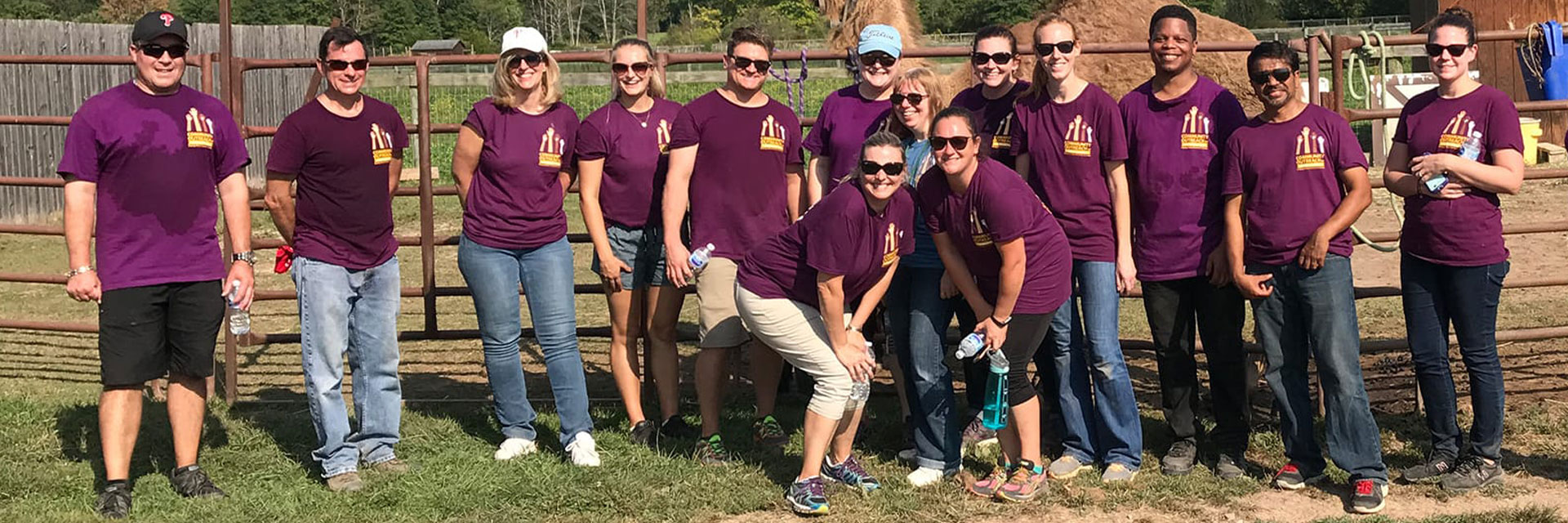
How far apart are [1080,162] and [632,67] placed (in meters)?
1.80

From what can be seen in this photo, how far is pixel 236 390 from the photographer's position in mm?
7211

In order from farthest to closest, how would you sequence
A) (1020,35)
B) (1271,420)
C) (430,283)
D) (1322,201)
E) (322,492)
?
(1020,35) < (430,283) < (1271,420) < (322,492) < (1322,201)

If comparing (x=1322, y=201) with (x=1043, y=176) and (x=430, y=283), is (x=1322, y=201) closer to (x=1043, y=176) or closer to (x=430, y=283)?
(x=1043, y=176)

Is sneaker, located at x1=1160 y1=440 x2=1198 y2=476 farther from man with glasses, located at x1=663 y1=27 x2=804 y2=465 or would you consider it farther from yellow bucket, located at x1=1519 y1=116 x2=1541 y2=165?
yellow bucket, located at x1=1519 y1=116 x2=1541 y2=165

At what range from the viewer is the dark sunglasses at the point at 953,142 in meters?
4.96

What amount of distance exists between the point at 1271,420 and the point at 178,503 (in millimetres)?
4492

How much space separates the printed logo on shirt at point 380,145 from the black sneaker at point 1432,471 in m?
4.11

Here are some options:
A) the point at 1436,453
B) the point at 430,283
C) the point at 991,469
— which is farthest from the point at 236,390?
the point at 1436,453

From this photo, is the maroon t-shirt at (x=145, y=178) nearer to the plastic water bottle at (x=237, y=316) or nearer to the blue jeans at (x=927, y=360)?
the plastic water bottle at (x=237, y=316)

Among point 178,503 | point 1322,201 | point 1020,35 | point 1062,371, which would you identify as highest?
point 1020,35

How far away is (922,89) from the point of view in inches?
214

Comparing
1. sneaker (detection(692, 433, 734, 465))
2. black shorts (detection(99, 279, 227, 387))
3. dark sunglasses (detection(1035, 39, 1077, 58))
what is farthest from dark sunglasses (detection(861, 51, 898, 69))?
black shorts (detection(99, 279, 227, 387))

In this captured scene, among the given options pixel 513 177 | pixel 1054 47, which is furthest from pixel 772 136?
pixel 1054 47

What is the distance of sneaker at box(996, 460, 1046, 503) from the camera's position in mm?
5320
